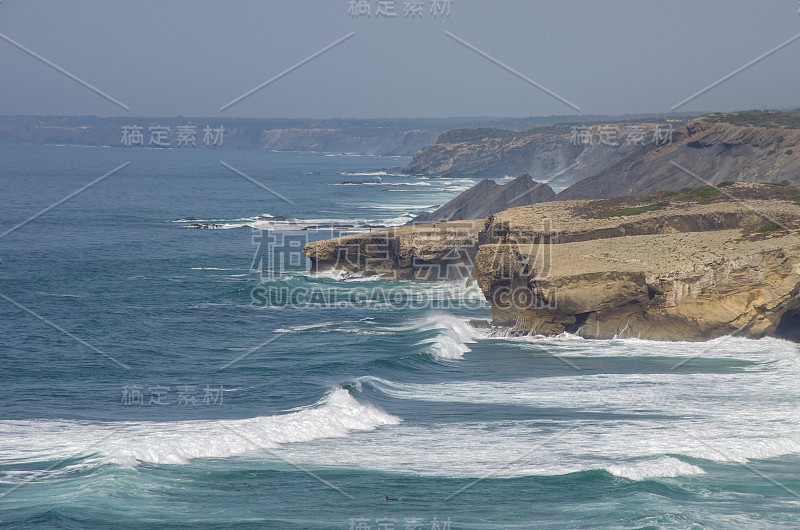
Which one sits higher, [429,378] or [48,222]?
[48,222]

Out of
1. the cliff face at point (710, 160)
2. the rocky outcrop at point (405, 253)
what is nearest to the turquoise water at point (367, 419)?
the rocky outcrop at point (405, 253)

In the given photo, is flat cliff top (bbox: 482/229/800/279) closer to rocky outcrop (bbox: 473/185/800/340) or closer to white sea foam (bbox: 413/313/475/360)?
rocky outcrop (bbox: 473/185/800/340)

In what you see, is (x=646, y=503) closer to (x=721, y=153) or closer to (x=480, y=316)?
(x=480, y=316)

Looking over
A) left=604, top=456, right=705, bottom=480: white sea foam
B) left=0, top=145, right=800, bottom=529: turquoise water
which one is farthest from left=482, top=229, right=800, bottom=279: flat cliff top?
left=604, top=456, right=705, bottom=480: white sea foam

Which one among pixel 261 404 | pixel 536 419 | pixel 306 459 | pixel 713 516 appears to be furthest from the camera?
pixel 261 404

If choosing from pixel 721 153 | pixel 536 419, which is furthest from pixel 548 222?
pixel 721 153

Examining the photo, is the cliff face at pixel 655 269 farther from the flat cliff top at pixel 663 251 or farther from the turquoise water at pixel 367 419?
the turquoise water at pixel 367 419
